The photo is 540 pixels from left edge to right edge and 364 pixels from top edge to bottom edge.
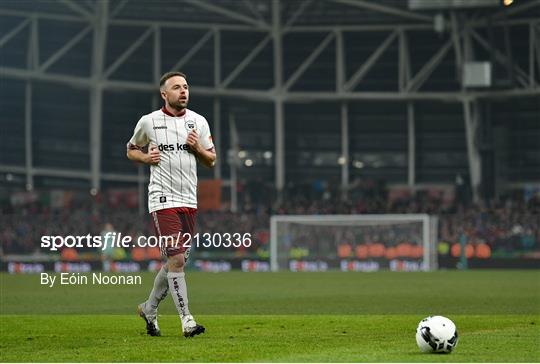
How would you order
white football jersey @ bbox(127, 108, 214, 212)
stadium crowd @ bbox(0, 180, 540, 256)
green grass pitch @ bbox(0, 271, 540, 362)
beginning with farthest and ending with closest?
stadium crowd @ bbox(0, 180, 540, 256), white football jersey @ bbox(127, 108, 214, 212), green grass pitch @ bbox(0, 271, 540, 362)

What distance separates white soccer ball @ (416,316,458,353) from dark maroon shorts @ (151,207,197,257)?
273 centimetres

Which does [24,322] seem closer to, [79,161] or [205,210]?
[205,210]

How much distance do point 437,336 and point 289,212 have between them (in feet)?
136

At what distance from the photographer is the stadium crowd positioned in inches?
1667

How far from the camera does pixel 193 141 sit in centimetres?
1130

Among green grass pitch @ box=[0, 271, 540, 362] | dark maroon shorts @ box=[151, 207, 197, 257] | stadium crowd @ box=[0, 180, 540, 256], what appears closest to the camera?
green grass pitch @ box=[0, 271, 540, 362]

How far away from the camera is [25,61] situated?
5491 cm

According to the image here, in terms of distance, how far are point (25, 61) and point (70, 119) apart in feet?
12.0

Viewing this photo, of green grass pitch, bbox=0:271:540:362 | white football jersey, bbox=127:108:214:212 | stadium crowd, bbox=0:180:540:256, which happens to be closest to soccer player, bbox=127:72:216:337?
white football jersey, bbox=127:108:214:212

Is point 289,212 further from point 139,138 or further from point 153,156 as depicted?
point 153,156

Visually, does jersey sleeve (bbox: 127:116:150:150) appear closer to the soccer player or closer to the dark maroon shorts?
the soccer player

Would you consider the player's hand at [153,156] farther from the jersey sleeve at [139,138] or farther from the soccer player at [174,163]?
the jersey sleeve at [139,138]

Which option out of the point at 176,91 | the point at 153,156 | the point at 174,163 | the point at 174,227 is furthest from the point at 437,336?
the point at 176,91

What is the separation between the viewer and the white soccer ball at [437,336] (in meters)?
9.61
